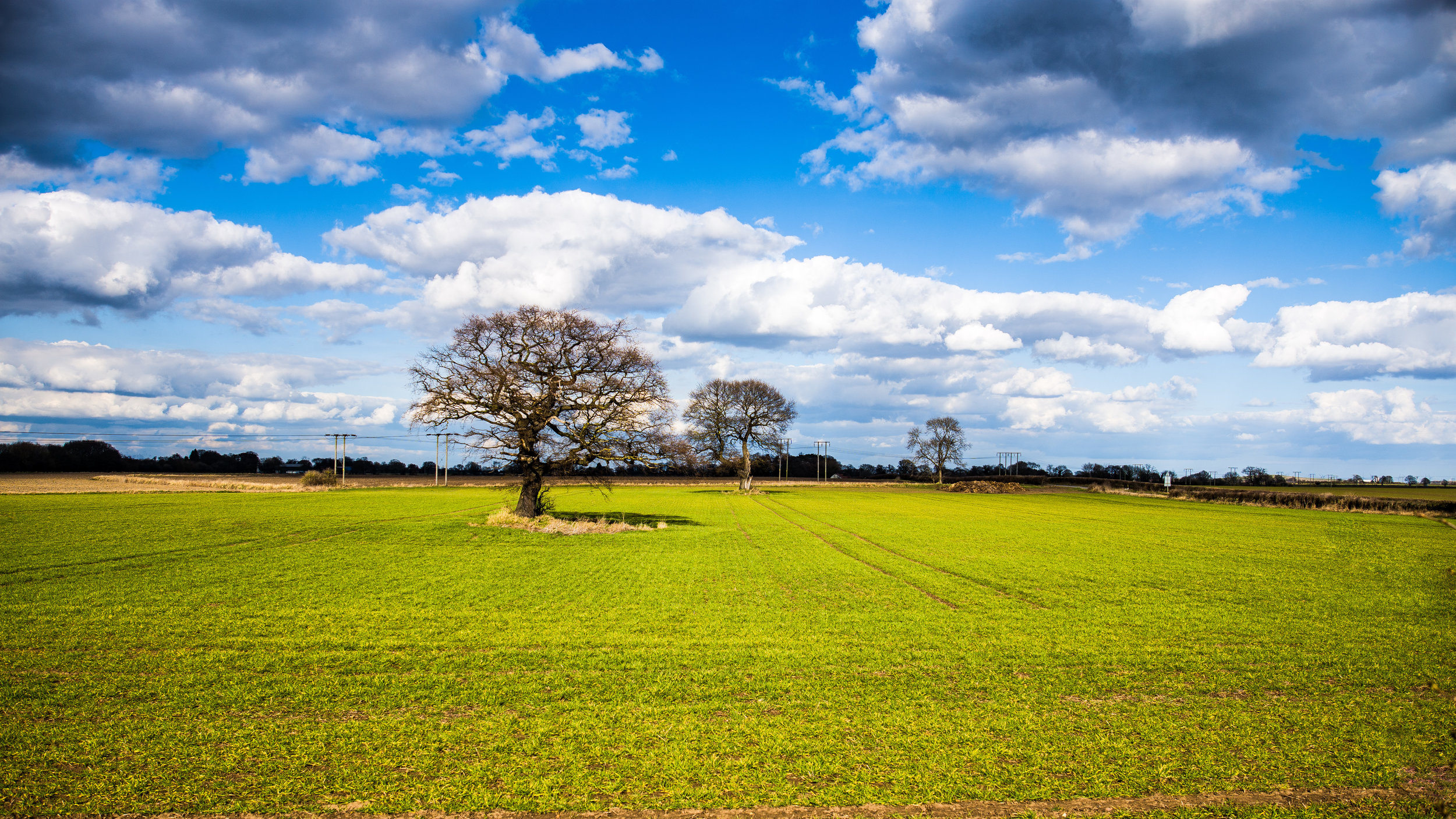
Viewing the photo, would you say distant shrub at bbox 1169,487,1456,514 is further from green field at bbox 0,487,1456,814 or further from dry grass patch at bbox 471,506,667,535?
dry grass patch at bbox 471,506,667,535

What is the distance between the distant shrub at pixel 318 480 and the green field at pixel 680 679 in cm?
5106

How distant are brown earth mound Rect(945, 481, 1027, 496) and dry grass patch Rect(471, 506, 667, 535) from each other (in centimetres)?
7272

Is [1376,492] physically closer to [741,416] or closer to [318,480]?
[741,416]

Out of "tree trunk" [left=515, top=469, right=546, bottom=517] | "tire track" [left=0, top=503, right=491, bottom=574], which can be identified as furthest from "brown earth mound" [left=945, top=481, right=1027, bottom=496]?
"tire track" [left=0, top=503, right=491, bottom=574]

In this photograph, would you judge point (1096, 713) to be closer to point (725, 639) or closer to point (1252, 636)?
point (725, 639)

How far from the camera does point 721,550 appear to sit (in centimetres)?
2322

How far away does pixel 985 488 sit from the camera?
94.1 m

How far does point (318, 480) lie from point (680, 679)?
2856 inches

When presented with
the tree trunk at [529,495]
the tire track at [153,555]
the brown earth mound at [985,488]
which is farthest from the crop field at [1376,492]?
the tire track at [153,555]

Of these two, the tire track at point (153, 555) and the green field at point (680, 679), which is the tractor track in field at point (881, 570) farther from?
the tire track at point (153, 555)

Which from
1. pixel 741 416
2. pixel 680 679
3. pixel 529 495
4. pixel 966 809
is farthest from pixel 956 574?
pixel 741 416

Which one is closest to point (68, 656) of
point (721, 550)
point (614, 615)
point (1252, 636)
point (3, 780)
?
point (3, 780)

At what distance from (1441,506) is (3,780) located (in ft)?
260

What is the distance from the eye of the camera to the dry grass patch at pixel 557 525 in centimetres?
2719
